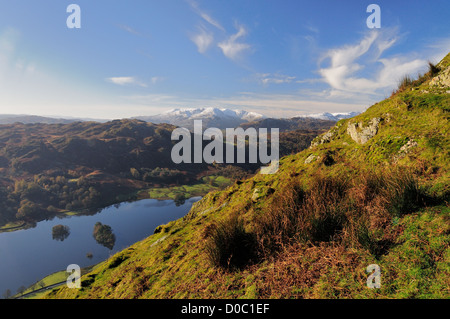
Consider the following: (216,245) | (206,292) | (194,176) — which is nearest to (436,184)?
(216,245)

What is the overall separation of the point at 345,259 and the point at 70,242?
129 m

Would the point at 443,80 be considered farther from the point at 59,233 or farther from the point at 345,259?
the point at 59,233

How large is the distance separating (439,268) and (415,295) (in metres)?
0.66

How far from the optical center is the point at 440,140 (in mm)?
5344

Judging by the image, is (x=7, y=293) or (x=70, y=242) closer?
(x=7, y=293)

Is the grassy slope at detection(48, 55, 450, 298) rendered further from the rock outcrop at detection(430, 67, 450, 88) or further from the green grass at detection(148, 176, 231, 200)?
the green grass at detection(148, 176, 231, 200)

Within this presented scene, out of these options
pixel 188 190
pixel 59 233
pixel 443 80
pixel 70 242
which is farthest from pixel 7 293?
pixel 443 80

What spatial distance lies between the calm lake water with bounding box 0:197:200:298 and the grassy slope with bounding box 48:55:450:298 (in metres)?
Answer: 71.8

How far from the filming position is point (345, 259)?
374cm

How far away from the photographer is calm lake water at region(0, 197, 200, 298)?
8069 cm

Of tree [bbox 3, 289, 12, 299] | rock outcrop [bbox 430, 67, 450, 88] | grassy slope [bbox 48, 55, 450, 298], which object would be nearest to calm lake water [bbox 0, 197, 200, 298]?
tree [bbox 3, 289, 12, 299]
